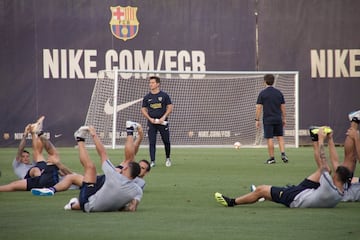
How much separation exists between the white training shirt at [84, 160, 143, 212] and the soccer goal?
1745 centimetres

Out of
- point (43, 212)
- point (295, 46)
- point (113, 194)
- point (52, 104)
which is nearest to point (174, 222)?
point (113, 194)

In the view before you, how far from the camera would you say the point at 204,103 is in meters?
31.1

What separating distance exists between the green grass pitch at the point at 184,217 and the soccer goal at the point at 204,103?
38.8 feet

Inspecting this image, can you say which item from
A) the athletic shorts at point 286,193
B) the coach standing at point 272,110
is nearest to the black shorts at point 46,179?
the athletic shorts at point 286,193

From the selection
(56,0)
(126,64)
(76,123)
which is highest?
(56,0)

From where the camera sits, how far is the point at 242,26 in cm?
3125

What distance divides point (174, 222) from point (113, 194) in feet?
3.26

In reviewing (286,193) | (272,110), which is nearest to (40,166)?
(286,193)

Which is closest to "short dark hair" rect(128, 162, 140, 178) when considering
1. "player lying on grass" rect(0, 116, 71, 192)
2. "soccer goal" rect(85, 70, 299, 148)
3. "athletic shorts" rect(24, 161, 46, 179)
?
"player lying on grass" rect(0, 116, 71, 192)

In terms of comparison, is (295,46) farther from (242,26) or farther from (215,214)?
(215,214)

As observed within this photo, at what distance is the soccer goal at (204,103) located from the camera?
30.2 meters

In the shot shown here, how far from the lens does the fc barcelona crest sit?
30.3m

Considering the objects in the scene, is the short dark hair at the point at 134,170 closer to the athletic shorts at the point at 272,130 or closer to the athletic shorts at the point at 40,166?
the athletic shorts at the point at 40,166

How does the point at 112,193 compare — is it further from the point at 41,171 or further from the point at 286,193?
the point at 41,171
